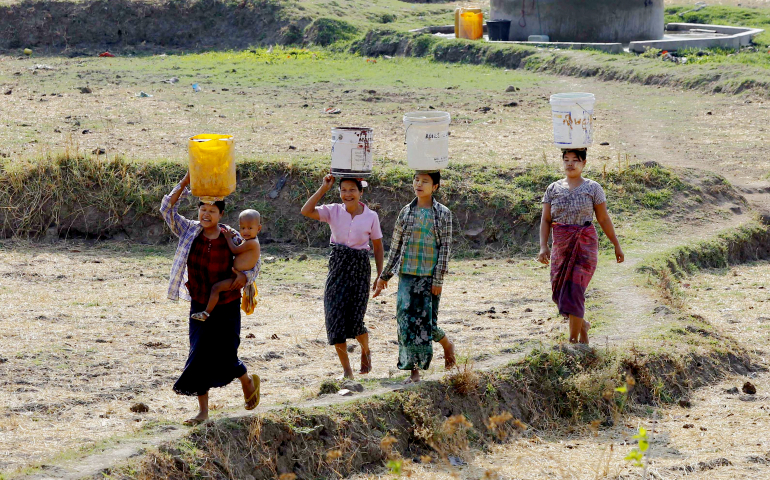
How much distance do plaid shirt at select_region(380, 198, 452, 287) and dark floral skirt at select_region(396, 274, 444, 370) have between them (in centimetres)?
9

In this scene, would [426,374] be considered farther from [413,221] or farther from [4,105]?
[4,105]

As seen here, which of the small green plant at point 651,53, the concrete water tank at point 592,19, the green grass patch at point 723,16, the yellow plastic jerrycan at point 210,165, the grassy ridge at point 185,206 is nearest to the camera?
the yellow plastic jerrycan at point 210,165

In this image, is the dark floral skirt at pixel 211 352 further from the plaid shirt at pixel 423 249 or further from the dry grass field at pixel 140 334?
the plaid shirt at pixel 423 249

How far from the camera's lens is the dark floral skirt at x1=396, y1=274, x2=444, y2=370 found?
209 inches

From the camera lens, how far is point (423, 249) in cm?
529

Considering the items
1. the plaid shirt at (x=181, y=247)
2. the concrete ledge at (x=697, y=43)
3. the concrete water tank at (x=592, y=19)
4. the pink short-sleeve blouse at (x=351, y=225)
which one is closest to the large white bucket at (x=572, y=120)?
the pink short-sleeve blouse at (x=351, y=225)

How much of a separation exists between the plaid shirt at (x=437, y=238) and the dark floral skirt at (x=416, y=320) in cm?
9

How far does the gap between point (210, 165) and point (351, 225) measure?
1.30m

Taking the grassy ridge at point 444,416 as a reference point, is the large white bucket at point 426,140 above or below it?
above

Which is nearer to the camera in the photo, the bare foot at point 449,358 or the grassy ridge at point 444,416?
the grassy ridge at point 444,416

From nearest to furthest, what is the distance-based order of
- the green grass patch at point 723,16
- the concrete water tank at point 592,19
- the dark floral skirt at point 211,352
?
1. the dark floral skirt at point 211,352
2. the concrete water tank at point 592,19
3. the green grass patch at point 723,16

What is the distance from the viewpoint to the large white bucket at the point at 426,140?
17.2 ft

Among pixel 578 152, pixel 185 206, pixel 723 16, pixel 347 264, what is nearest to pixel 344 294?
pixel 347 264

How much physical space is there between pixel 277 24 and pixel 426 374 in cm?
2001
